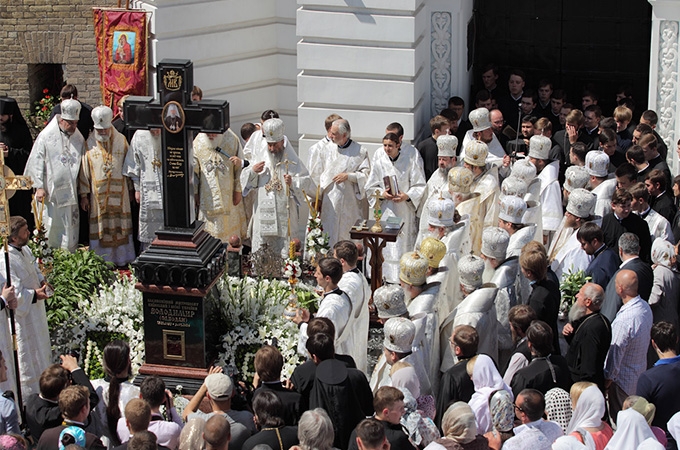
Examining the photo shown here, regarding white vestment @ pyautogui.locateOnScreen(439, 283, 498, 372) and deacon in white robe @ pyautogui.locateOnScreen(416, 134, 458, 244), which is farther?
deacon in white robe @ pyautogui.locateOnScreen(416, 134, 458, 244)

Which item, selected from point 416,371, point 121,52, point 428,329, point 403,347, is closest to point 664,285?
point 428,329

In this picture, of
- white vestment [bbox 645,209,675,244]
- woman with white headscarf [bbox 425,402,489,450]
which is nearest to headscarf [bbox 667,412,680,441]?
woman with white headscarf [bbox 425,402,489,450]

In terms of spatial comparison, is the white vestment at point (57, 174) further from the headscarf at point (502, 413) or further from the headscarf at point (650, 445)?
the headscarf at point (650, 445)

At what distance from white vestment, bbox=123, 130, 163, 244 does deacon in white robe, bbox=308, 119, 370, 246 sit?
1.71 m

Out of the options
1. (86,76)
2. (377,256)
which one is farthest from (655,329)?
(86,76)

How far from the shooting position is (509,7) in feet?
58.9

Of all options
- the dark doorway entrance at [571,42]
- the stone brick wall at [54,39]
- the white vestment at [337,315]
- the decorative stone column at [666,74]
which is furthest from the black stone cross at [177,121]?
the stone brick wall at [54,39]

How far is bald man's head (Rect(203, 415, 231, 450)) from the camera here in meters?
8.04

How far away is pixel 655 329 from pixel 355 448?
2674 mm

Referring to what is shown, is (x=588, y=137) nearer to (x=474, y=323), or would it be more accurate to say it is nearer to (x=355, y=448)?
(x=474, y=323)

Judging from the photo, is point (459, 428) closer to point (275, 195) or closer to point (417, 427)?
point (417, 427)

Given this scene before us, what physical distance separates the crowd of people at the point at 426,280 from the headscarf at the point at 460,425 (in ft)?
0.04

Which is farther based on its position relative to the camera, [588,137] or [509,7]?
A: [509,7]

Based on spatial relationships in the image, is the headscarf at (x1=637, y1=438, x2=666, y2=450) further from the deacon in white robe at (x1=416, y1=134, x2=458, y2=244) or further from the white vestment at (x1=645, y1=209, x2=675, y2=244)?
the deacon in white robe at (x1=416, y1=134, x2=458, y2=244)
